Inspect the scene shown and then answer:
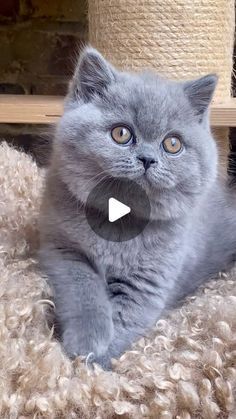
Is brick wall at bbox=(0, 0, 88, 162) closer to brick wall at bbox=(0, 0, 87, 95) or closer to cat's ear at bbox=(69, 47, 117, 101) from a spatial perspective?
brick wall at bbox=(0, 0, 87, 95)

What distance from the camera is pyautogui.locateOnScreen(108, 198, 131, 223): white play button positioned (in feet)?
3.21

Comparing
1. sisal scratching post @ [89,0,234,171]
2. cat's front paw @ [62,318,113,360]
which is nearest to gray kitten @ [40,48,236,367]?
cat's front paw @ [62,318,113,360]

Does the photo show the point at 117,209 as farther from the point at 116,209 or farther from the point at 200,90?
the point at 200,90

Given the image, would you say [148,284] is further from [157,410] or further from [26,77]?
[26,77]

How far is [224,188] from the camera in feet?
4.58

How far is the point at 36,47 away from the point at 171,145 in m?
1.66

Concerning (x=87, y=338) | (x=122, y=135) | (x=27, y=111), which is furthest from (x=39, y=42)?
(x=87, y=338)

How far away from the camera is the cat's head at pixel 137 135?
940mm

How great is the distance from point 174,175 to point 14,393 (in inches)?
16.3

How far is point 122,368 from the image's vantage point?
0.89 metres

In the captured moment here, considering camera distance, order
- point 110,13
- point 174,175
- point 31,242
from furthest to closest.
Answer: point 110,13, point 31,242, point 174,175

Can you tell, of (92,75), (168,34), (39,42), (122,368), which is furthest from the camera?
(39,42)

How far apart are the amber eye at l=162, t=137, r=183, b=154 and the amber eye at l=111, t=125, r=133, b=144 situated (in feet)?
0.19

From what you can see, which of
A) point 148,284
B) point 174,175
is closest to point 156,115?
point 174,175
